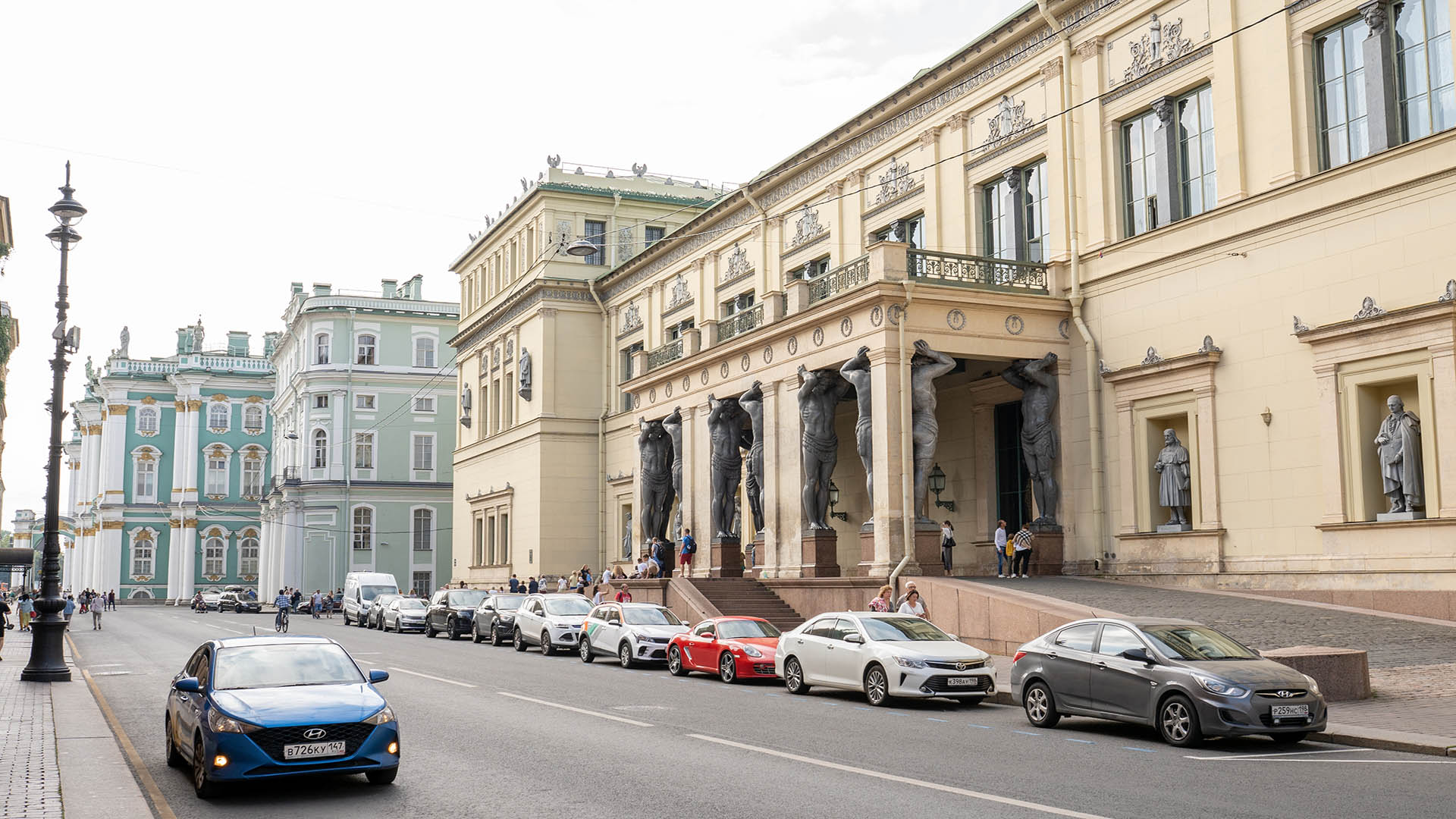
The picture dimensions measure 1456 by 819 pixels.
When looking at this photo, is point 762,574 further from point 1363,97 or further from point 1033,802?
point 1033,802

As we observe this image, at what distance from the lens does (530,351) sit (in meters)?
53.9

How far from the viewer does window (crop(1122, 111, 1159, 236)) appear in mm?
26228

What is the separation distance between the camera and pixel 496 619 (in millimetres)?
35594

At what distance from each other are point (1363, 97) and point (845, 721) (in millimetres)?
14217

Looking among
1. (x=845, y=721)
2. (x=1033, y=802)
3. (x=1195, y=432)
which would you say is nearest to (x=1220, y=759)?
(x=1033, y=802)

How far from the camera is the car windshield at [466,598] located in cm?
4022

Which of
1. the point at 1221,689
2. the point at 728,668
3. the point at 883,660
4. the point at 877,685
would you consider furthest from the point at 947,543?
the point at 1221,689

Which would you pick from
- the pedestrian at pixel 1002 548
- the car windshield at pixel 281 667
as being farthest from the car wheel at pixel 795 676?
the car windshield at pixel 281 667

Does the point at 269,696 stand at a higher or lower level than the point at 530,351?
lower

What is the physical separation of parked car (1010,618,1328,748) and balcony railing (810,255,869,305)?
1308cm

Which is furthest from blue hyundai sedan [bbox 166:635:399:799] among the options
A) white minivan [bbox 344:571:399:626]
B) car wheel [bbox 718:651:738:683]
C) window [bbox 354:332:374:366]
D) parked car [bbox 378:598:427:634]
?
window [bbox 354:332:374:366]

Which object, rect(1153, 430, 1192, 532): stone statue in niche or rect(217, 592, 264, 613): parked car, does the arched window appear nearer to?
rect(217, 592, 264, 613): parked car

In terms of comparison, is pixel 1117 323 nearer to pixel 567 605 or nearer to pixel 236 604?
pixel 567 605

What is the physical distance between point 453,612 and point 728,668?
62.8 feet
